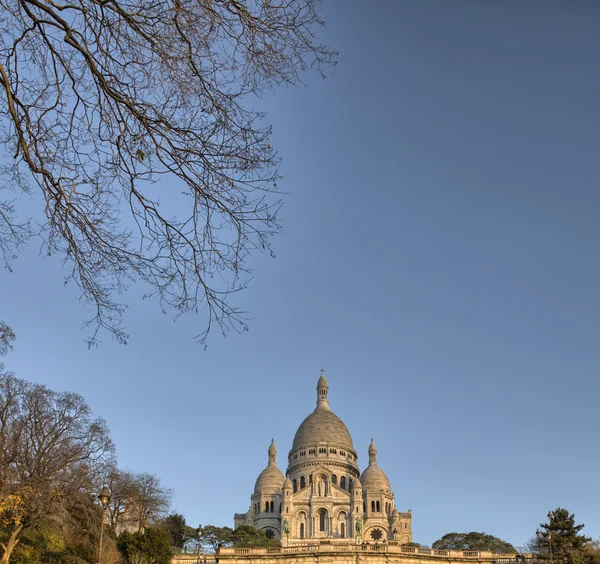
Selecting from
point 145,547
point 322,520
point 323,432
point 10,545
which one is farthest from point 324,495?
point 10,545

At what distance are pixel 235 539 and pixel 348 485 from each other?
29516mm

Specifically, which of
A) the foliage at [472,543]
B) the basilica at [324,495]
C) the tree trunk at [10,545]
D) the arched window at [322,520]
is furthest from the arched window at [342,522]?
the tree trunk at [10,545]

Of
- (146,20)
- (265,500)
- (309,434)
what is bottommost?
(146,20)

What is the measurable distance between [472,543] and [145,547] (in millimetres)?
60106

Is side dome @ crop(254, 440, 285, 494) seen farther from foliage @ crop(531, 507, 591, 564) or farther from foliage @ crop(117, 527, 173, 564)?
foliage @ crop(117, 527, 173, 564)

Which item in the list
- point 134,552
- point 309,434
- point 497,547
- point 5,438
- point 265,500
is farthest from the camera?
point 309,434

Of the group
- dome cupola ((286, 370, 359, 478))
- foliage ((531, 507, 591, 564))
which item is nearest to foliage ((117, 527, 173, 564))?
foliage ((531, 507, 591, 564))

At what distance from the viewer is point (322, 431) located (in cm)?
11288

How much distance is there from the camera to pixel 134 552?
41469mm

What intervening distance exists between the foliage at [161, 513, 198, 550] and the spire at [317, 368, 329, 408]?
50083 mm

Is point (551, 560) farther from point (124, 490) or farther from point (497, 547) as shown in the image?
point (497, 547)

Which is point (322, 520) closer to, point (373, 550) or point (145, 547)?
point (373, 550)

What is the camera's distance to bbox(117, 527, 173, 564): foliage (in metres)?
41.3

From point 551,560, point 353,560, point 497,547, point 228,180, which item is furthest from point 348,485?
point 228,180
